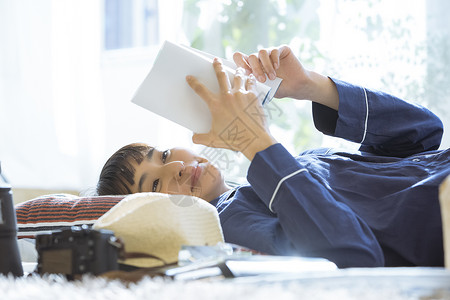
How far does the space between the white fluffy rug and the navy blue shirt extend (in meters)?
0.34

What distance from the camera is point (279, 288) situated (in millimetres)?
529

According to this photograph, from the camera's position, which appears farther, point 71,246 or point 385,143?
point 385,143

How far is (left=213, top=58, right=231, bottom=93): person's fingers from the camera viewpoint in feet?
3.34

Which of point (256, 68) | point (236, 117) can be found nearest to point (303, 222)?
point (236, 117)

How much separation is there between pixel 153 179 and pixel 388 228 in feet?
1.97

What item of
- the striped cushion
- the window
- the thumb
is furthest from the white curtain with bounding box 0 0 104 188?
the thumb

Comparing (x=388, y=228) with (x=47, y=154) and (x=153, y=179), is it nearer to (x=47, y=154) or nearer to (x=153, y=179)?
(x=153, y=179)

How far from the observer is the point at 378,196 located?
1065mm

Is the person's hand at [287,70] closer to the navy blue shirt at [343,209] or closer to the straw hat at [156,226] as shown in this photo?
the navy blue shirt at [343,209]

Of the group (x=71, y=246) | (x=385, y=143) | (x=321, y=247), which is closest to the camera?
(x=71, y=246)

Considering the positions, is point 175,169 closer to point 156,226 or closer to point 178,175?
point 178,175

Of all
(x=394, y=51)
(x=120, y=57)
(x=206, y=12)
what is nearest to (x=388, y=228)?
(x=394, y=51)

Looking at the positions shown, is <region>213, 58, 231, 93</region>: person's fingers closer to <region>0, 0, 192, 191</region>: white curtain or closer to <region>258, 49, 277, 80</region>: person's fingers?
<region>258, 49, 277, 80</region>: person's fingers

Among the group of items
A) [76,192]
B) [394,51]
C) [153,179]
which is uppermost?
[394,51]
